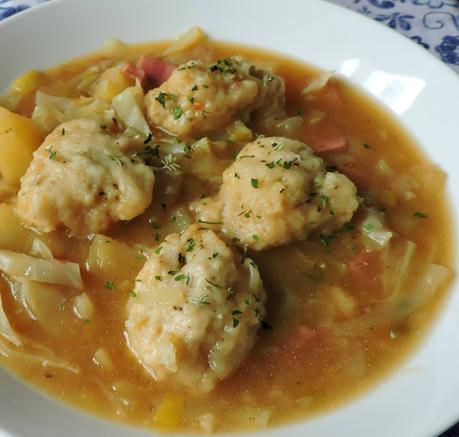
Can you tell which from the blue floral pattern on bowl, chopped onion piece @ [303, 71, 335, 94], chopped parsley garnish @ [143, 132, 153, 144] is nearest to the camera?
A: chopped parsley garnish @ [143, 132, 153, 144]

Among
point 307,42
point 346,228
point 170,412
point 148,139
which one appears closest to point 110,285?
point 170,412

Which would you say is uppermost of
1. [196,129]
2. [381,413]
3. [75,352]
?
[196,129]

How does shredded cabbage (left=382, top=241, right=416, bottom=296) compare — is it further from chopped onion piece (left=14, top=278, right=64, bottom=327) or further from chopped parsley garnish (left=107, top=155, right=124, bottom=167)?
chopped onion piece (left=14, top=278, right=64, bottom=327)

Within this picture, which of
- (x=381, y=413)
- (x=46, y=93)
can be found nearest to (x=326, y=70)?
(x=46, y=93)

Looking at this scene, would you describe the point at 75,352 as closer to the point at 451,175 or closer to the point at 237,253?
the point at 237,253

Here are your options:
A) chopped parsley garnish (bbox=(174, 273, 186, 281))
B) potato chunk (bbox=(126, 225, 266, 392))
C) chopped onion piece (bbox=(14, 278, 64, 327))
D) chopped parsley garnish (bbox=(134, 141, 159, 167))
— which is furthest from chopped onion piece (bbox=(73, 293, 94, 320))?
chopped parsley garnish (bbox=(134, 141, 159, 167))

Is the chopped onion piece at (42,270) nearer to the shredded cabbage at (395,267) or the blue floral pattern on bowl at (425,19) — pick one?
the shredded cabbage at (395,267)
